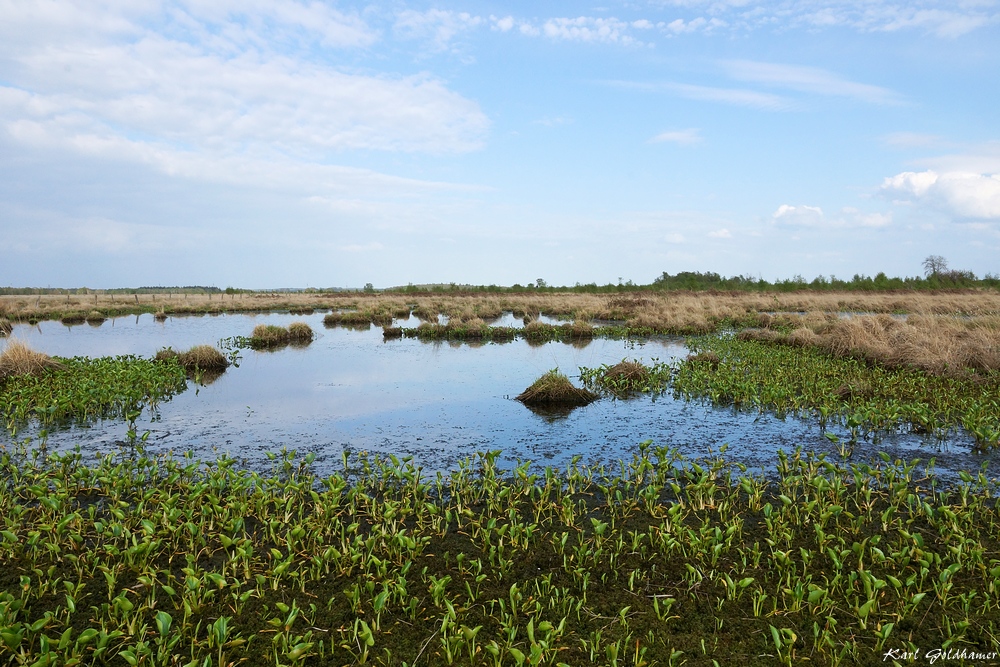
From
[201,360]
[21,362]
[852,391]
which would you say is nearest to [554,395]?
Result: [852,391]

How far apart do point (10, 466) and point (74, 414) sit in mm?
4384

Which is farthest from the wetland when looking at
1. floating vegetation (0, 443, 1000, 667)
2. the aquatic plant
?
the aquatic plant

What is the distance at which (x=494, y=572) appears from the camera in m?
5.34

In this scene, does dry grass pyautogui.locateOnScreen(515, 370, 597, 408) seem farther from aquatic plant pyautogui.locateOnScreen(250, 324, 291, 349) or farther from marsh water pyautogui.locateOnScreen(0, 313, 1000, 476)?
aquatic plant pyautogui.locateOnScreen(250, 324, 291, 349)

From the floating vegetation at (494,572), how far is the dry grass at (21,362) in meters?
9.03

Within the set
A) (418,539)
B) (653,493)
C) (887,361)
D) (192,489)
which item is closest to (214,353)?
(192,489)

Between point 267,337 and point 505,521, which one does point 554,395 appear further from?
point 267,337

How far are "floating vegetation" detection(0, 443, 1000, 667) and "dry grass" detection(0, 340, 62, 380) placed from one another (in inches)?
356

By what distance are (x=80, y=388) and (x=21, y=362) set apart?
316cm

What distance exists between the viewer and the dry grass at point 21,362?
14172mm

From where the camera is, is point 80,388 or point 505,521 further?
point 80,388

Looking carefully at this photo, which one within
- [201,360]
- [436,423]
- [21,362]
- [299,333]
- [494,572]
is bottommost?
[494,572]

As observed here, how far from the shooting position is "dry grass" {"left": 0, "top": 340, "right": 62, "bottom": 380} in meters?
14.2

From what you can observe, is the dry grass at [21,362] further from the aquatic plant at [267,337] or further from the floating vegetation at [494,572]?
the floating vegetation at [494,572]
